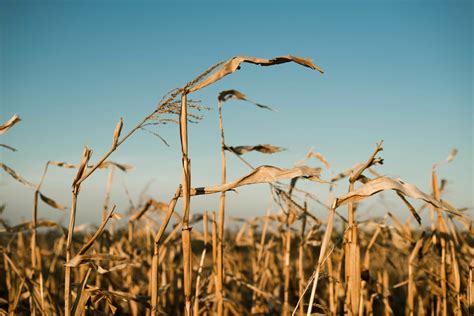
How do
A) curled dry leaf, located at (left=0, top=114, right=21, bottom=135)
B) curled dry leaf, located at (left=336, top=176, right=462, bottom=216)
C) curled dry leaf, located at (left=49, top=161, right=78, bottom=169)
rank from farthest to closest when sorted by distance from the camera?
curled dry leaf, located at (left=49, top=161, right=78, bottom=169) < curled dry leaf, located at (left=0, top=114, right=21, bottom=135) < curled dry leaf, located at (left=336, top=176, right=462, bottom=216)

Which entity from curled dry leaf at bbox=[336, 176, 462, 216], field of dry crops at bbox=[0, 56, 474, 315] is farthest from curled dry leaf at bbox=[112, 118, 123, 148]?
curled dry leaf at bbox=[336, 176, 462, 216]

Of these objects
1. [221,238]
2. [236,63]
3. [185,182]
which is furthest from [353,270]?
[236,63]

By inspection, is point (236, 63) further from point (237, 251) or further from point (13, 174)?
point (237, 251)

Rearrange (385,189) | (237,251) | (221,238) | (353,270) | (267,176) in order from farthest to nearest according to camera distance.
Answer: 1. (237,251)
2. (221,238)
3. (353,270)
4. (267,176)
5. (385,189)

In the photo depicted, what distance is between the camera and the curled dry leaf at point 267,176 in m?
1.19

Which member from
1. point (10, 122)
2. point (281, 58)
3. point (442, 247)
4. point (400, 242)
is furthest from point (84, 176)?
point (400, 242)

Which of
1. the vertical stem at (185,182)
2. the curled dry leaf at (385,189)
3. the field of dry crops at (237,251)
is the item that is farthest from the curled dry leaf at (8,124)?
the curled dry leaf at (385,189)

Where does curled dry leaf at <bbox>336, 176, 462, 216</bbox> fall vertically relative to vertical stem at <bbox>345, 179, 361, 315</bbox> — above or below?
above

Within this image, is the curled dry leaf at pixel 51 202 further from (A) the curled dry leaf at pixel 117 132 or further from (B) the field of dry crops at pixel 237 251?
(A) the curled dry leaf at pixel 117 132

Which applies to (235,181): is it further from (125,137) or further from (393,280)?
(393,280)

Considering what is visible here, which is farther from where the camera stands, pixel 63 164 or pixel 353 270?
pixel 63 164

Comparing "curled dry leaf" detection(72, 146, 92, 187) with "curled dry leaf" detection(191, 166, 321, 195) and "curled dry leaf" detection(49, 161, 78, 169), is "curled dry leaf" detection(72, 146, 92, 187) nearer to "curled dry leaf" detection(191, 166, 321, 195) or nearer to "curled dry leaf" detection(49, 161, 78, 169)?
"curled dry leaf" detection(191, 166, 321, 195)

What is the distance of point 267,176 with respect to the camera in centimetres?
124

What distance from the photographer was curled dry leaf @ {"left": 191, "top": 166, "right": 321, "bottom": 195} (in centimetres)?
119
